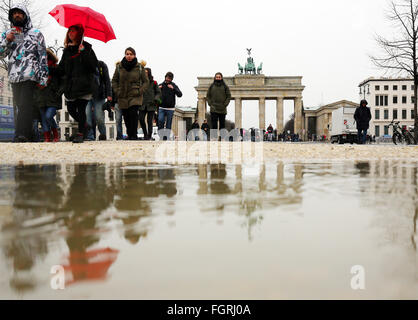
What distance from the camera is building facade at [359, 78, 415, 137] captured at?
99750 millimetres

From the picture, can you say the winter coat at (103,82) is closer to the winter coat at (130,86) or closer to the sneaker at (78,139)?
the winter coat at (130,86)

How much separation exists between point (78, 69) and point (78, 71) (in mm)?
42

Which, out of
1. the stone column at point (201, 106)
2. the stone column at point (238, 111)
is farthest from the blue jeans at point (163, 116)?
the stone column at point (238, 111)

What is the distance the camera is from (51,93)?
10.1m

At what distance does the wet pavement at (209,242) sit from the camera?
1243 millimetres

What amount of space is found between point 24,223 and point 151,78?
11306mm

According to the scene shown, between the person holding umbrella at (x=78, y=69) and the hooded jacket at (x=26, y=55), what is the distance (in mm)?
464

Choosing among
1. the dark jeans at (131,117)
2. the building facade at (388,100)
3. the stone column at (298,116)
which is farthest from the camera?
the building facade at (388,100)

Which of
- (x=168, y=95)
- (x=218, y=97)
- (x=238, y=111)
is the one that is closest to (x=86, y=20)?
(x=168, y=95)

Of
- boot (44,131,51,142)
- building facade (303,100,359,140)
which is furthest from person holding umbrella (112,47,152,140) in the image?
building facade (303,100,359,140)

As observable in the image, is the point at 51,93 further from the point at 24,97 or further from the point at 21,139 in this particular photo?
the point at 24,97

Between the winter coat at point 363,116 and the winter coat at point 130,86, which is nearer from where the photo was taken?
the winter coat at point 130,86
